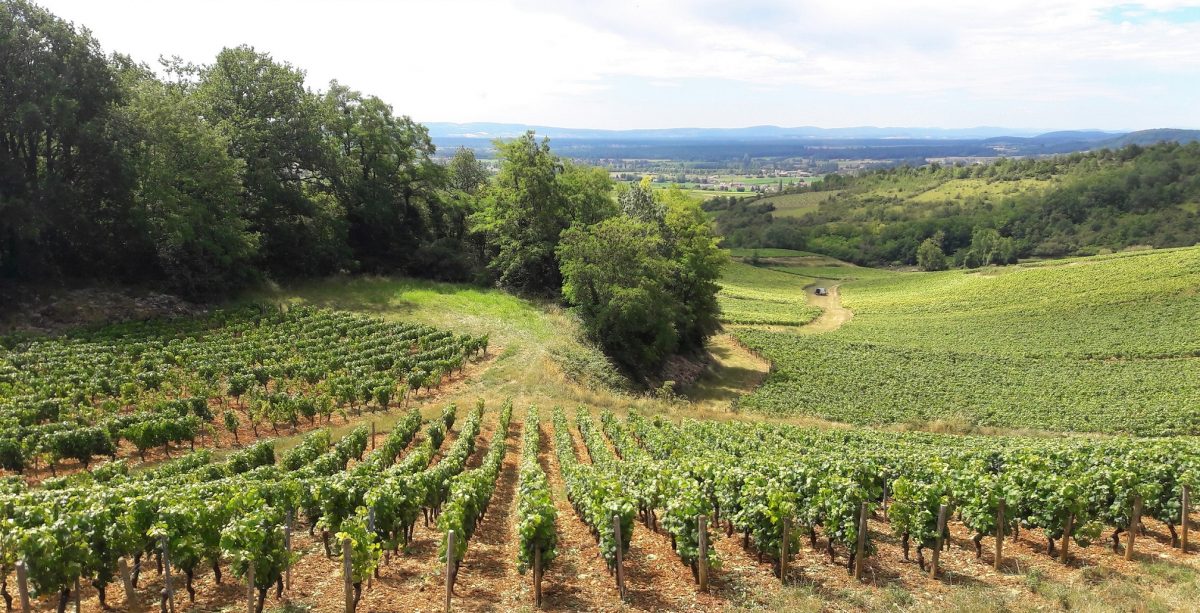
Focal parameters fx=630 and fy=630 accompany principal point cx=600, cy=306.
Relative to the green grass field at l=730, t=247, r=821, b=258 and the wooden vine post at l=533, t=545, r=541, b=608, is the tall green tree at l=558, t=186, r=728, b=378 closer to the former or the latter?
the wooden vine post at l=533, t=545, r=541, b=608

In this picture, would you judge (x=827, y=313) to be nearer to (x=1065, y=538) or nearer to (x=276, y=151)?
(x=276, y=151)

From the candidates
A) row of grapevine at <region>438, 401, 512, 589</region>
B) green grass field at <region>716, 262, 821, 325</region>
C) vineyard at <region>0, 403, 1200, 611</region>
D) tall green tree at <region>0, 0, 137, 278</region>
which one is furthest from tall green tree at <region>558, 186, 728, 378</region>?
tall green tree at <region>0, 0, 137, 278</region>

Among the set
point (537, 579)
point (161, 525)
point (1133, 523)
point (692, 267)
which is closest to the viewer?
point (161, 525)

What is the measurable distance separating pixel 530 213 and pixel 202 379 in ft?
108

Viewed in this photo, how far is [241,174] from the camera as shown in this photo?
48.8 m

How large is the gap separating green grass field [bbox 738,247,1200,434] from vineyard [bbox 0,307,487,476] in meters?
23.0

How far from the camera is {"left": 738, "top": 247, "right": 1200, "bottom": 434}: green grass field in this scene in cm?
3897

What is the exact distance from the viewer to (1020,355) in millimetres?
57156

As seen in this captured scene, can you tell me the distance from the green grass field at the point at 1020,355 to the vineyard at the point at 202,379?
2302 centimetres

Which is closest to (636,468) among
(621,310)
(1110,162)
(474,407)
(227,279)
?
(474,407)

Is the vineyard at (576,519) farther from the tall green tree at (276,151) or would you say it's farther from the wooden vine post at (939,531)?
the tall green tree at (276,151)

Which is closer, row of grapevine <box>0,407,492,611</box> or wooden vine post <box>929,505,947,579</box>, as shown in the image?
row of grapevine <box>0,407,492,611</box>

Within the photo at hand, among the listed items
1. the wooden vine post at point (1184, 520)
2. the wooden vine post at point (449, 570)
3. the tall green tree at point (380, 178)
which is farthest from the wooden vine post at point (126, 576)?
the tall green tree at point (380, 178)

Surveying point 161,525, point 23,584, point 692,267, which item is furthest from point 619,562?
point 692,267
